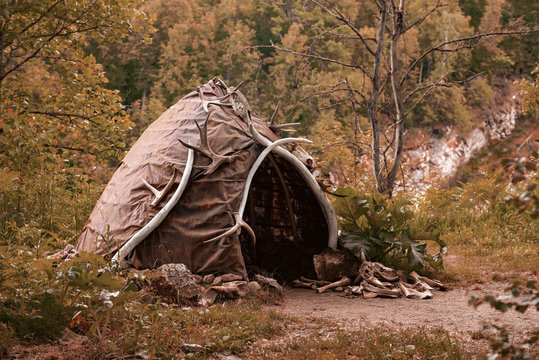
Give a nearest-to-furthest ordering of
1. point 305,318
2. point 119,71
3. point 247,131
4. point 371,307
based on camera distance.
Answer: point 305,318 < point 371,307 < point 247,131 < point 119,71

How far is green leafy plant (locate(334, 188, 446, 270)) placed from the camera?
6727 mm

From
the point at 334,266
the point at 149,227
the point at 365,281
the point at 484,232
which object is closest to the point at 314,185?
the point at 334,266

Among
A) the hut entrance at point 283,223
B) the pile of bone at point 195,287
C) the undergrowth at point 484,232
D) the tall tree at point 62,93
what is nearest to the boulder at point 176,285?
the pile of bone at point 195,287

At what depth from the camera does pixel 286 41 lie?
129ft

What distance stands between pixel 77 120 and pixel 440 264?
6.52 meters

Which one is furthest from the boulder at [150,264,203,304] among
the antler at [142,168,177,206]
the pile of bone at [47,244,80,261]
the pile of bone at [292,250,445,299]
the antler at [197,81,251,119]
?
the antler at [197,81,251,119]

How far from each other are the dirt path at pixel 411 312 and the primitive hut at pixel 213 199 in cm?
82

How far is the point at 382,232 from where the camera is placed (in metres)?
6.88

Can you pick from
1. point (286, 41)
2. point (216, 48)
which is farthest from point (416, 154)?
point (216, 48)

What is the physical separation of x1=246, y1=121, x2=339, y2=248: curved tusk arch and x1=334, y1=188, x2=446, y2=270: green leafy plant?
16 cm

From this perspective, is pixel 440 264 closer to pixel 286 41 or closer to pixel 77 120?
pixel 77 120

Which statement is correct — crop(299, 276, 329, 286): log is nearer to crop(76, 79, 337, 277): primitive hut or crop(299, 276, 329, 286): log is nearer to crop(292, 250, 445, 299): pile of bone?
crop(292, 250, 445, 299): pile of bone

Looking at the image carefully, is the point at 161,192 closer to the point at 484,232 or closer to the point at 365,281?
the point at 365,281

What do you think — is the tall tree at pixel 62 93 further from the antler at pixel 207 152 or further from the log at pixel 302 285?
the log at pixel 302 285
